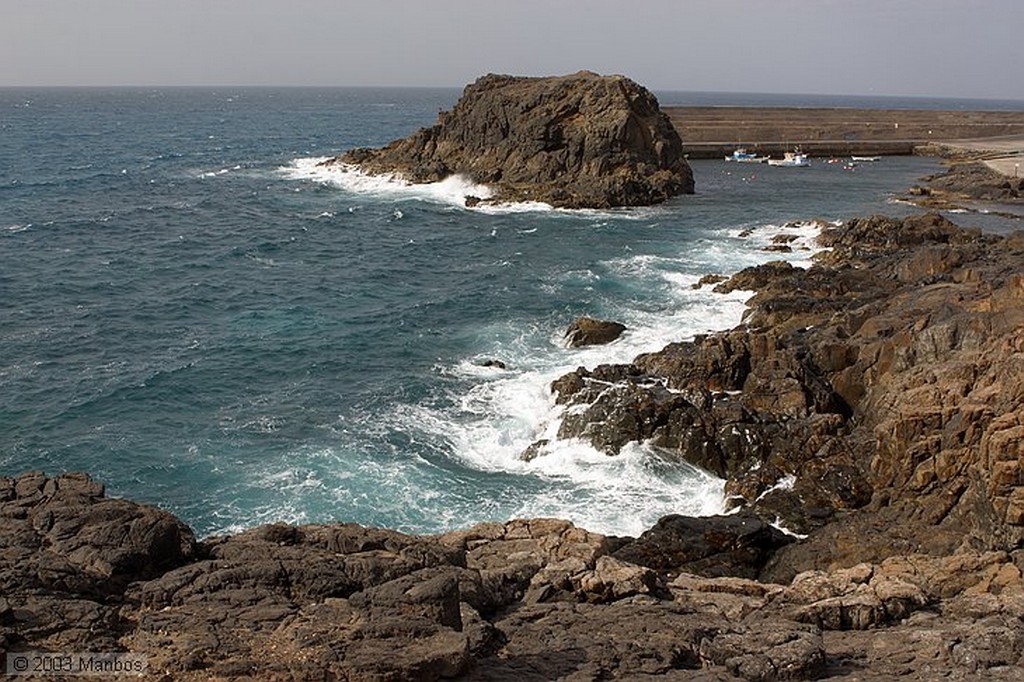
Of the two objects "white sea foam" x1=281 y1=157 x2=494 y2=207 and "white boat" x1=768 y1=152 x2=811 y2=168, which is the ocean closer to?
"white sea foam" x1=281 y1=157 x2=494 y2=207

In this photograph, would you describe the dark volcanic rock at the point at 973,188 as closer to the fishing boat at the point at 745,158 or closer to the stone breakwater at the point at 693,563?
the fishing boat at the point at 745,158

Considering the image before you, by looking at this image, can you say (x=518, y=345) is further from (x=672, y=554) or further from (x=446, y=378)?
(x=672, y=554)

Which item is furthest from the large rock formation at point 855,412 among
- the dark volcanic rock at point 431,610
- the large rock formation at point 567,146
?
the large rock formation at point 567,146

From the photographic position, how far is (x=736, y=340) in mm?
31797

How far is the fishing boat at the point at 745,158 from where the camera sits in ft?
346

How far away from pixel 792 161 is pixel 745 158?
5711 mm

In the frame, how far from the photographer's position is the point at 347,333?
4178cm

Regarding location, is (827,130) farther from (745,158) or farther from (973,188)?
(973,188)

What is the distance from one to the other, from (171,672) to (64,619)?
6.71ft

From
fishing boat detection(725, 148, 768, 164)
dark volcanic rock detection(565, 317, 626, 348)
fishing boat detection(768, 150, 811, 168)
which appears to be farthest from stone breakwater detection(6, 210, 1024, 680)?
fishing boat detection(725, 148, 768, 164)

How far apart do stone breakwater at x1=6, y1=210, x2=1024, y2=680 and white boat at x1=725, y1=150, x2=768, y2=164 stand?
258 feet

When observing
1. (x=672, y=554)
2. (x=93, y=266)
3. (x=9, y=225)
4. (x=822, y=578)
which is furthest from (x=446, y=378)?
(x=9, y=225)

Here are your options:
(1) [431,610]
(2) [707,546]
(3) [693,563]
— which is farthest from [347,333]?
(1) [431,610]

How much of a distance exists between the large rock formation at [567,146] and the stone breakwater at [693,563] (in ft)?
154
